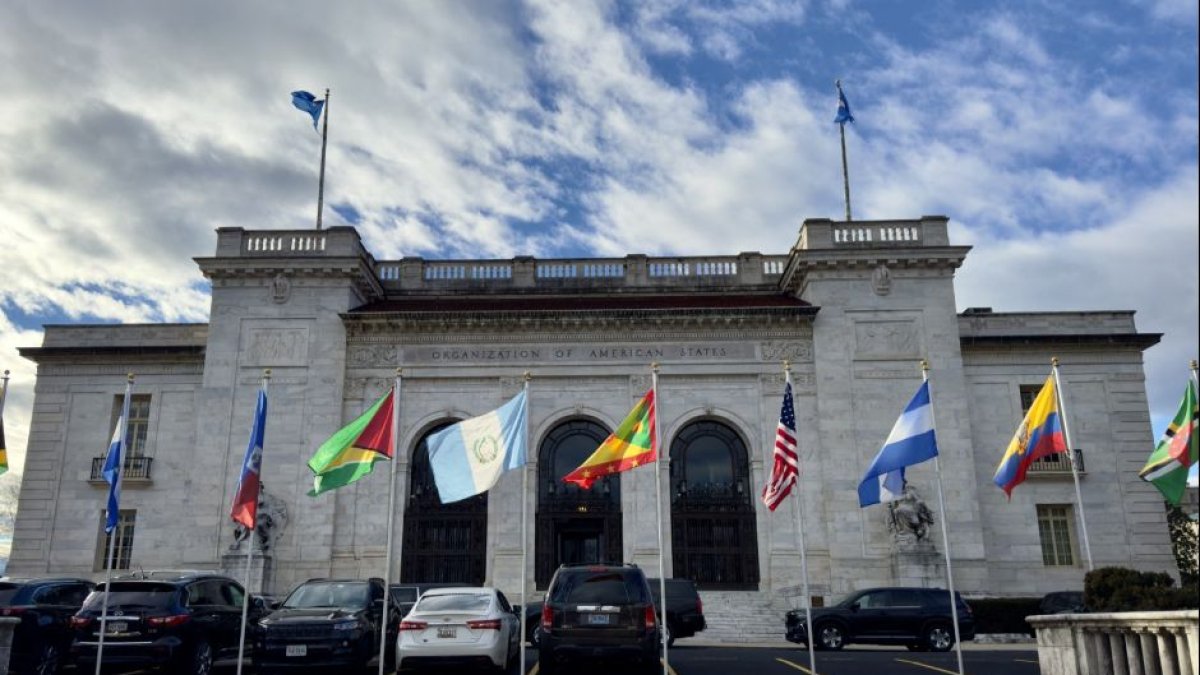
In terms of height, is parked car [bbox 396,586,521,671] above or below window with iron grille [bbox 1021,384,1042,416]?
below

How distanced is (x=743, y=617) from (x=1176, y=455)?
18.4 metres

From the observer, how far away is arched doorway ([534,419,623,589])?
33.8 metres

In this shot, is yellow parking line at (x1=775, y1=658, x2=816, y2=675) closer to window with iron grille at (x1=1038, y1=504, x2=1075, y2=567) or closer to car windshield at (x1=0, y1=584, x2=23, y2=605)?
car windshield at (x1=0, y1=584, x2=23, y2=605)

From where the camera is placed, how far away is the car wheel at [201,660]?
1619 centimetres

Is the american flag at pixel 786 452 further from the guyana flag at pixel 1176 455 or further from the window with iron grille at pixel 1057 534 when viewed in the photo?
the window with iron grille at pixel 1057 534

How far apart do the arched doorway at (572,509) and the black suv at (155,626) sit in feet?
56.7

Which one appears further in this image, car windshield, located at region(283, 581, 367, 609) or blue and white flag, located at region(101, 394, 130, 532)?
blue and white flag, located at region(101, 394, 130, 532)

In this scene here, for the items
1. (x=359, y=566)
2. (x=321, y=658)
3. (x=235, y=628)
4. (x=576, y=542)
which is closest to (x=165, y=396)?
(x=359, y=566)

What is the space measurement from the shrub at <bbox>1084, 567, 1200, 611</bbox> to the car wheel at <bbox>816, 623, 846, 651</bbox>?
11.3 metres

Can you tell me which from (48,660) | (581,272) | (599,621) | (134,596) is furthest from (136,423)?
(599,621)

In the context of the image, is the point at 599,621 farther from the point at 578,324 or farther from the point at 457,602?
the point at 578,324

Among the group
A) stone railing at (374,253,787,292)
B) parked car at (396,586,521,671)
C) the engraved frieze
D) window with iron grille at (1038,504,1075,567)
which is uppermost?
stone railing at (374,253,787,292)

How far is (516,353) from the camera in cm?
3528

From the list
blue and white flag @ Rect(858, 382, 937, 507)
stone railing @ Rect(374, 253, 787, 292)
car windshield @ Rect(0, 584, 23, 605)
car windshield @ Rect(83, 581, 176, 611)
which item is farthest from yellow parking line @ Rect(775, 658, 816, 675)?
stone railing @ Rect(374, 253, 787, 292)
